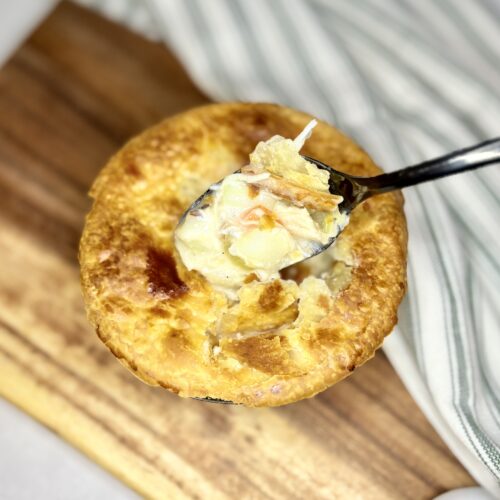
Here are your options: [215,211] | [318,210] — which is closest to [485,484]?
[318,210]

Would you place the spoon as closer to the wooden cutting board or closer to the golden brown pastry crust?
the golden brown pastry crust

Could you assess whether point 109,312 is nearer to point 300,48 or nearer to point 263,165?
point 263,165

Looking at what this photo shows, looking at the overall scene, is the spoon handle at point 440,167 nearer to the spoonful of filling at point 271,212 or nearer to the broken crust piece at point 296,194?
the spoonful of filling at point 271,212

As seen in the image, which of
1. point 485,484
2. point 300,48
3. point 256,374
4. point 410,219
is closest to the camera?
point 256,374

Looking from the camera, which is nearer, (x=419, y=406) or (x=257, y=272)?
(x=257, y=272)

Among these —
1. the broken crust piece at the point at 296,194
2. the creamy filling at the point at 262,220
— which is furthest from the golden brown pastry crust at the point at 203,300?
the broken crust piece at the point at 296,194

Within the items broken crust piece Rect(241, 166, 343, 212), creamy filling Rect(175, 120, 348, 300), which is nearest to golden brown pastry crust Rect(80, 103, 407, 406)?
creamy filling Rect(175, 120, 348, 300)

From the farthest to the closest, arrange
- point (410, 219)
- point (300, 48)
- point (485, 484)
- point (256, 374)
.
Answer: point (300, 48) < point (410, 219) < point (485, 484) < point (256, 374)

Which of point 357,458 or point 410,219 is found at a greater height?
point 410,219
